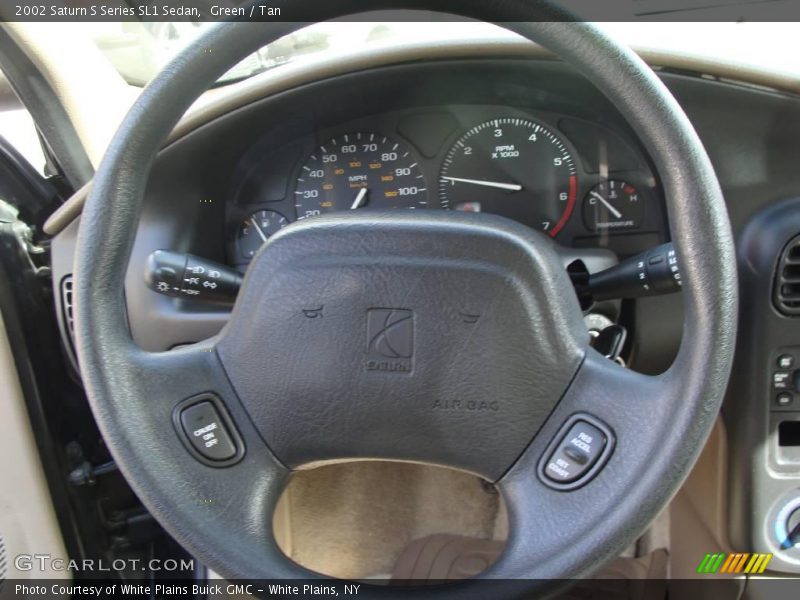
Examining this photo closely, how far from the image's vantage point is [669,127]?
0.74m

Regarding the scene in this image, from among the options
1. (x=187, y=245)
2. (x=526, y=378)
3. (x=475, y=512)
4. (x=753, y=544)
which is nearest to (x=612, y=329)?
(x=526, y=378)

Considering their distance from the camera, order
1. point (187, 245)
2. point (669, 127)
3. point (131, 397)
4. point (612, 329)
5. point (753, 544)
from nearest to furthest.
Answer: point (669, 127) < point (131, 397) < point (612, 329) < point (753, 544) < point (187, 245)

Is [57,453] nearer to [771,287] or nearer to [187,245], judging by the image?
[187,245]

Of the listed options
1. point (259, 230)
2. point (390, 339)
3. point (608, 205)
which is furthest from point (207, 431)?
point (608, 205)

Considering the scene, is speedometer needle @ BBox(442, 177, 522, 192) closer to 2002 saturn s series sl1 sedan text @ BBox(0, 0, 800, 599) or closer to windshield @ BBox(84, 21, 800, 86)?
2002 saturn s series sl1 sedan text @ BBox(0, 0, 800, 599)

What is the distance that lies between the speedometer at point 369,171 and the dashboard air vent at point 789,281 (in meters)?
0.61

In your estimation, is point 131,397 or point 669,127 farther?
point 131,397

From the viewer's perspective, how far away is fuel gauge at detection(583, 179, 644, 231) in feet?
4.34

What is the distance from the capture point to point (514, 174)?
53.2 inches

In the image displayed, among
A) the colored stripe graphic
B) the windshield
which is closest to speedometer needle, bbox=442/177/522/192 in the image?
the windshield

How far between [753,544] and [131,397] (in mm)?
1048

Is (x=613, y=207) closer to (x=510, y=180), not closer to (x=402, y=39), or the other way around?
(x=510, y=180)

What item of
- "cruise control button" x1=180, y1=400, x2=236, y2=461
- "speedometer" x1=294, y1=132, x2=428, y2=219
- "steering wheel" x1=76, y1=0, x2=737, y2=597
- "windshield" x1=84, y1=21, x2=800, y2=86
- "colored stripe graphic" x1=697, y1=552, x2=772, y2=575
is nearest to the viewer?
"steering wheel" x1=76, y1=0, x2=737, y2=597

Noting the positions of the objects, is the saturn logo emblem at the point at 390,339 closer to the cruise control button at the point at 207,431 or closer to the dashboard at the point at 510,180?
the cruise control button at the point at 207,431
